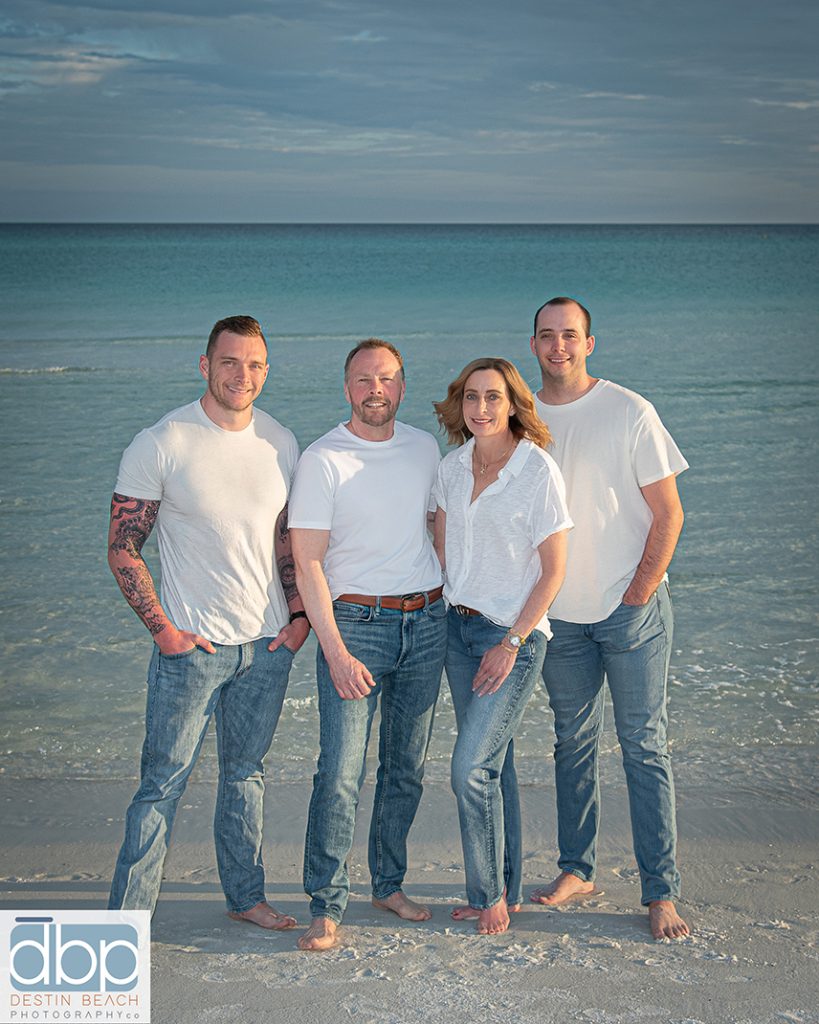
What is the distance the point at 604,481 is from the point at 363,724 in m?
1.13

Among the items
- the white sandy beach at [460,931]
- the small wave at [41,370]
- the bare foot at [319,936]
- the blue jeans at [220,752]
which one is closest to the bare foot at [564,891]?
the white sandy beach at [460,931]

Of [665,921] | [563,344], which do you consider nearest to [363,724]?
[665,921]

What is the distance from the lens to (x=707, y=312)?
33.1m

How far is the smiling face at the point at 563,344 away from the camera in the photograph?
3.90 metres

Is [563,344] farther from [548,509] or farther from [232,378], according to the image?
[232,378]

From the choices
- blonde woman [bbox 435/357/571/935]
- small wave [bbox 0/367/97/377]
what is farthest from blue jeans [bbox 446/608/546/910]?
small wave [bbox 0/367/97/377]

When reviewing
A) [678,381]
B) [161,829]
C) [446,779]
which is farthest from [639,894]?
[678,381]

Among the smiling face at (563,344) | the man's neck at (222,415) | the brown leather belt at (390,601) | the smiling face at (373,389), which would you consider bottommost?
the brown leather belt at (390,601)

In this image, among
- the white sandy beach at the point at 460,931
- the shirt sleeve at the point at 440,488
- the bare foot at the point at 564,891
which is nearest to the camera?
the white sandy beach at the point at 460,931

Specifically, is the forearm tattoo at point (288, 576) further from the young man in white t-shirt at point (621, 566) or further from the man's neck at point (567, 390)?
the man's neck at point (567, 390)

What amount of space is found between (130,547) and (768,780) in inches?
126

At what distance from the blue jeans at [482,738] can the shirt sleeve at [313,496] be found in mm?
560

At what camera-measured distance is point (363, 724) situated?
12.3ft

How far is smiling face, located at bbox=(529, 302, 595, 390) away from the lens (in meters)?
Result: 3.90
